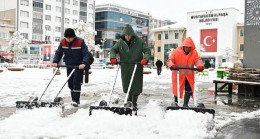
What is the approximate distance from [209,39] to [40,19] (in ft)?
105

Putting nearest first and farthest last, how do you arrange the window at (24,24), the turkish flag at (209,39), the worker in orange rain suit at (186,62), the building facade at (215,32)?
the worker in orange rain suit at (186,62) → the building facade at (215,32) → the turkish flag at (209,39) → the window at (24,24)

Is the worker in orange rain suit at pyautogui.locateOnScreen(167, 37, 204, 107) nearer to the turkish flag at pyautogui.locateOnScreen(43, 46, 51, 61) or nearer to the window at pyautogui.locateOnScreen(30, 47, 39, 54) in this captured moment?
the turkish flag at pyautogui.locateOnScreen(43, 46, 51, 61)

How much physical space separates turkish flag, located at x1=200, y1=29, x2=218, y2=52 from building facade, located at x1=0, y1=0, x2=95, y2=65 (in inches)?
868

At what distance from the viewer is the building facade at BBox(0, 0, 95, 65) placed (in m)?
65.8

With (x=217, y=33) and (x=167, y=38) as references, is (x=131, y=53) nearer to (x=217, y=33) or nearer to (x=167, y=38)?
(x=217, y=33)

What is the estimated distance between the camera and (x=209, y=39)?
214 ft

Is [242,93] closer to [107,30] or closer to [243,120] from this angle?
[243,120]

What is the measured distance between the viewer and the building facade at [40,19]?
216 ft

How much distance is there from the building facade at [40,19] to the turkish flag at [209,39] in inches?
868

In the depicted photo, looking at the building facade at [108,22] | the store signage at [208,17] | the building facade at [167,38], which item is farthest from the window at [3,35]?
the store signage at [208,17]

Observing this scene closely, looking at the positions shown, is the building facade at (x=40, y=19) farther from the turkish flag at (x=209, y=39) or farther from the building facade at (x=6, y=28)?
the turkish flag at (x=209, y=39)

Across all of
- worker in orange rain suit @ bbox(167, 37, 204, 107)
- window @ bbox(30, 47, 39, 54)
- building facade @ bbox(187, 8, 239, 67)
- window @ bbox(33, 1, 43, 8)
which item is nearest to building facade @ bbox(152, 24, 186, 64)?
building facade @ bbox(187, 8, 239, 67)

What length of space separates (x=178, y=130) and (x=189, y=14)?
63700 millimetres

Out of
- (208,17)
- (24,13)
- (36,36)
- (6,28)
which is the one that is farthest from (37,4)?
(208,17)
